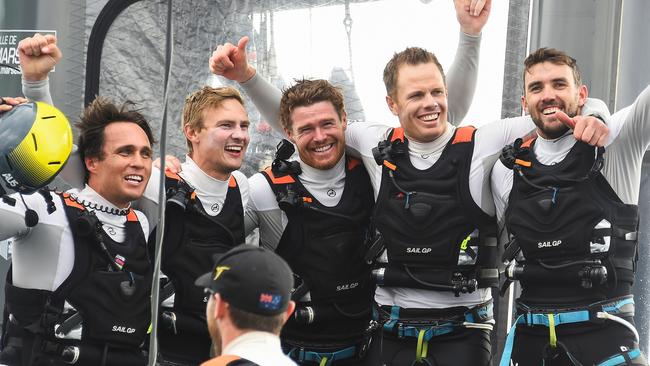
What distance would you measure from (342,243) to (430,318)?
0.52m

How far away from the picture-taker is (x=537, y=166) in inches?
165

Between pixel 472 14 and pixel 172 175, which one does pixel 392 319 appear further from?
pixel 472 14

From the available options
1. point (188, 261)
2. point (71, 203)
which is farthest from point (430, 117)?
point (71, 203)

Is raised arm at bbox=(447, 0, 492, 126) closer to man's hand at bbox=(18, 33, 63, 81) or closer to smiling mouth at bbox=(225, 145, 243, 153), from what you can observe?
smiling mouth at bbox=(225, 145, 243, 153)

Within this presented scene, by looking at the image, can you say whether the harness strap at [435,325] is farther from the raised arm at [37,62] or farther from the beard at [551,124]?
the raised arm at [37,62]

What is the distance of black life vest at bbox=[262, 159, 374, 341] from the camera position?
4555mm

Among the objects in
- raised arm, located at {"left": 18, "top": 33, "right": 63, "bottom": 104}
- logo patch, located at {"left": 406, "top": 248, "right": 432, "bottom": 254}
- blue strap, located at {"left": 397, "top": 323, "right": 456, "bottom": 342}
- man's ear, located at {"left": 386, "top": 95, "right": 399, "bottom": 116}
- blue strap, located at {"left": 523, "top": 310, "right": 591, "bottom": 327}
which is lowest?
blue strap, located at {"left": 397, "top": 323, "right": 456, "bottom": 342}

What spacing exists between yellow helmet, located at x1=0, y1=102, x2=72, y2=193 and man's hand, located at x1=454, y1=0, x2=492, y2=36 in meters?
1.77

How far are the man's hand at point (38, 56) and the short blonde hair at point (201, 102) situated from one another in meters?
0.68

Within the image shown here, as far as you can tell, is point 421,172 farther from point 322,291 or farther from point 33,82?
point 33,82

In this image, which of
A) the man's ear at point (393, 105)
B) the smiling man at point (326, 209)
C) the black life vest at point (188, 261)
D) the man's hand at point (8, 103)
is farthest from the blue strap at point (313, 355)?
the man's hand at point (8, 103)

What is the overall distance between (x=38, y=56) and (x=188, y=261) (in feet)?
3.40

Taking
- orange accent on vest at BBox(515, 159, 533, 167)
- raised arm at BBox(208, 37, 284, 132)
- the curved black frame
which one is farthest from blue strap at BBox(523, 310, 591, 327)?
the curved black frame

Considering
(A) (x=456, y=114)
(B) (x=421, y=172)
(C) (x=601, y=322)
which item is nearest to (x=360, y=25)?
(A) (x=456, y=114)
